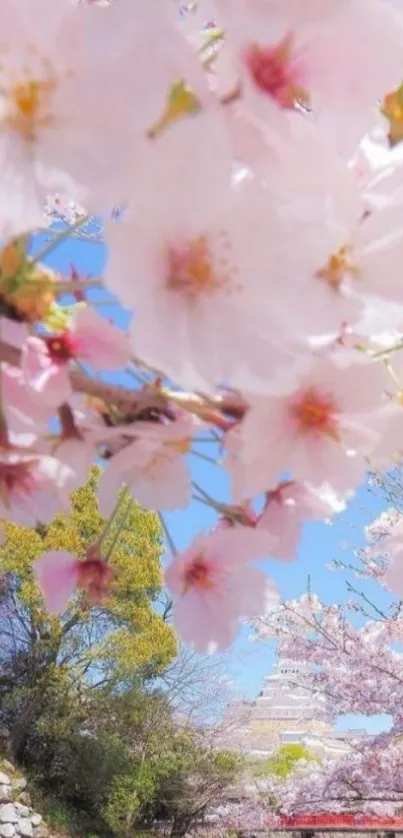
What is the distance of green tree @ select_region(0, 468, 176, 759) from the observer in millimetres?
7785

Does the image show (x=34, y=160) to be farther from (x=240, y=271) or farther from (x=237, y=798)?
(x=237, y=798)

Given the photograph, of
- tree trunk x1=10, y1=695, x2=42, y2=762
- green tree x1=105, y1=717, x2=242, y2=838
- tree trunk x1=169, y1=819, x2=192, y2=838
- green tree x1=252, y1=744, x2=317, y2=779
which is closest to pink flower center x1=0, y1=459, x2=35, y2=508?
green tree x1=252, y1=744, x2=317, y2=779

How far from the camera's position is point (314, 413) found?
309 mm

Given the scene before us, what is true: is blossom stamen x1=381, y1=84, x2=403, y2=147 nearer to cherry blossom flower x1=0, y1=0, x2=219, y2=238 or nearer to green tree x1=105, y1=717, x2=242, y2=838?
cherry blossom flower x1=0, y1=0, x2=219, y2=238

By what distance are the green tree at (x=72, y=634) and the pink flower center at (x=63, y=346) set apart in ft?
24.3

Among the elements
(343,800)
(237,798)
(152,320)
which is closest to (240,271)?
(152,320)

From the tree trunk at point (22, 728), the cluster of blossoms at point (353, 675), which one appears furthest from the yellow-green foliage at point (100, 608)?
the cluster of blossoms at point (353, 675)

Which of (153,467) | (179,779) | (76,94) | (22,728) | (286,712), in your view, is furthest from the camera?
(286,712)

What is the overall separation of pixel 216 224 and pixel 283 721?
46.3 feet

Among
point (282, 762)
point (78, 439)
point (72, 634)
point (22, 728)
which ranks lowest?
point (78, 439)

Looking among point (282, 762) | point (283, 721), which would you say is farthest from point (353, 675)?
point (283, 721)

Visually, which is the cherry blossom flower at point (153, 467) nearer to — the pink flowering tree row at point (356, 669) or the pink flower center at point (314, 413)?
the pink flower center at point (314, 413)

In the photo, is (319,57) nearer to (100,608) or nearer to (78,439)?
(78,439)

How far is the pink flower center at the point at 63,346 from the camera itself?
0.29 meters
